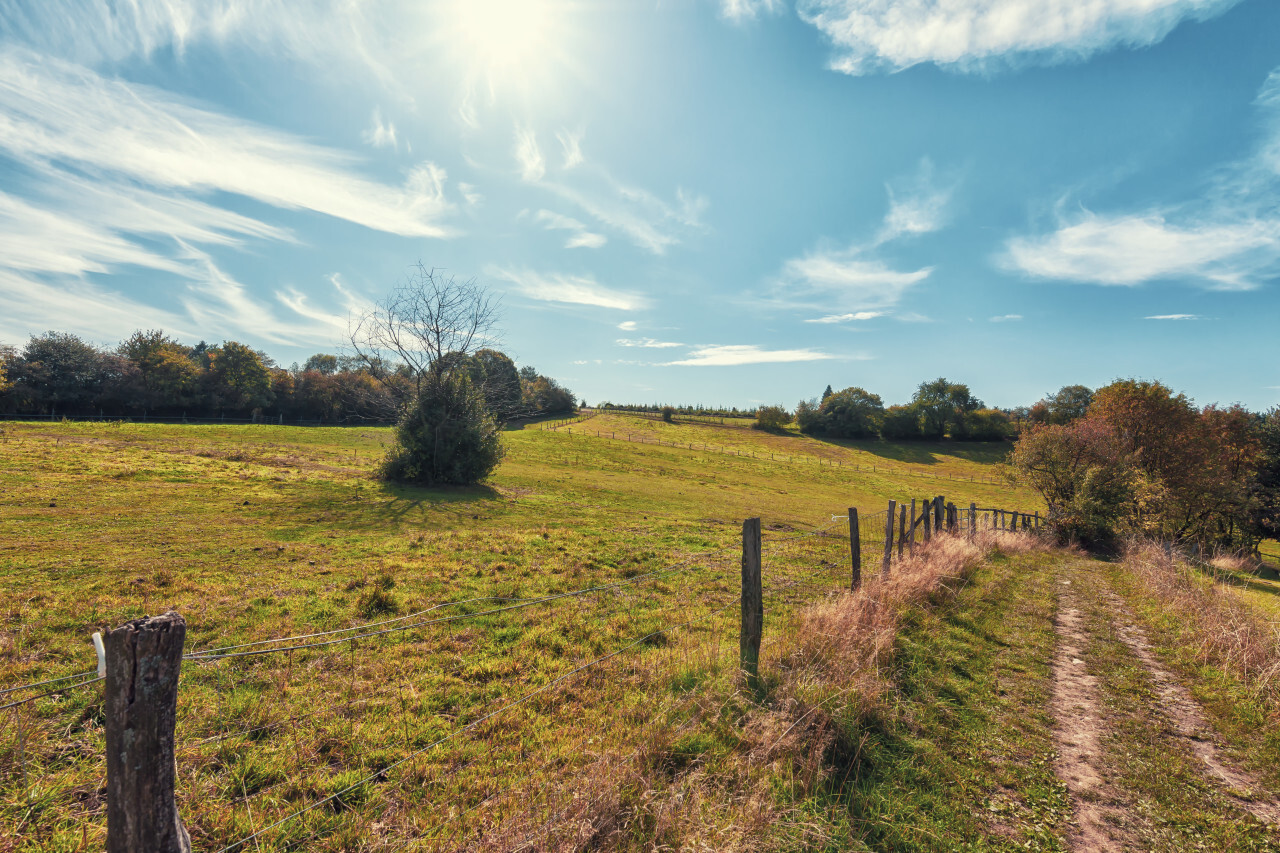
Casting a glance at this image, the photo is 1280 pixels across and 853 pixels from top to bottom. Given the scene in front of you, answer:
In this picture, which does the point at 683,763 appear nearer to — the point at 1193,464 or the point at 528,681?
the point at 528,681

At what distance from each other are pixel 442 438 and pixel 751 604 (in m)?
25.6

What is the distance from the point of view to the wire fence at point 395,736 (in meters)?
3.74

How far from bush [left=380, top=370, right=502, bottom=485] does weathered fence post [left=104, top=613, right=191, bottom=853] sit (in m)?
27.1

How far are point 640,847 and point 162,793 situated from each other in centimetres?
273

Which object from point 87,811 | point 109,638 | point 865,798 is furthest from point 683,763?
point 87,811

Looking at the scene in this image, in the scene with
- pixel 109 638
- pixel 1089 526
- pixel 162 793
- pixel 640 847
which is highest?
pixel 109 638

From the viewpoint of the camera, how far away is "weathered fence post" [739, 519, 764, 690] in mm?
5691

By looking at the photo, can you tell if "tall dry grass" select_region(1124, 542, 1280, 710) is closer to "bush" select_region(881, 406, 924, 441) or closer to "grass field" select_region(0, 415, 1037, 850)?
"grass field" select_region(0, 415, 1037, 850)

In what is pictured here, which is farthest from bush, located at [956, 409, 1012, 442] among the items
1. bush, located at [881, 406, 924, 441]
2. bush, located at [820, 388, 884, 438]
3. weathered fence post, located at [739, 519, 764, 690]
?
weathered fence post, located at [739, 519, 764, 690]

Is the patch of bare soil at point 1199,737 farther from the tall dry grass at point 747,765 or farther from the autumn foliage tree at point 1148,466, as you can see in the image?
the autumn foliage tree at point 1148,466

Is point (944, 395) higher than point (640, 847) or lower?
higher

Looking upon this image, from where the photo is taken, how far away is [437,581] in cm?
1084

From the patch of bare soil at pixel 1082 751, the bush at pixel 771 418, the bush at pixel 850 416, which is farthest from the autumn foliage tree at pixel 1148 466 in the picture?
the bush at pixel 771 418

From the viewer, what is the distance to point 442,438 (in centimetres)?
2794
